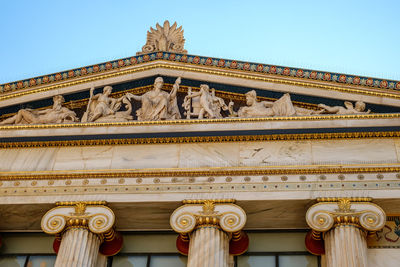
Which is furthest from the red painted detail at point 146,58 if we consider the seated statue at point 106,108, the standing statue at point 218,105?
the standing statue at point 218,105

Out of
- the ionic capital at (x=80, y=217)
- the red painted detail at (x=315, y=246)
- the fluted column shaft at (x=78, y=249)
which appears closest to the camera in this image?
the fluted column shaft at (x=78, y=249)

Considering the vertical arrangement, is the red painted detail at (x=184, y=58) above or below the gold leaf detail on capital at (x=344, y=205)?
above

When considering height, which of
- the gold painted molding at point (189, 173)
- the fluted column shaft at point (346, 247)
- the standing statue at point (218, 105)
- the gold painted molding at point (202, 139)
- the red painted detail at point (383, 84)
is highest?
the red painted detail at point (383, 84)

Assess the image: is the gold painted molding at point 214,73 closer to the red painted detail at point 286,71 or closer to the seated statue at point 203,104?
the red painted detail at point 286,71

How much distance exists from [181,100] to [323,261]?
5.52 metres

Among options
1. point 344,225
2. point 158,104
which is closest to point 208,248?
point 344,225

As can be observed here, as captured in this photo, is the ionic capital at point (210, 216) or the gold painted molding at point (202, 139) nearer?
the ionic capital at point (210, 216)

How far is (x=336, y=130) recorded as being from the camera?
17.2 m

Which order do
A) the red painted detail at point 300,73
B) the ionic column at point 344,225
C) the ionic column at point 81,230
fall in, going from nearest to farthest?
the ionic column at point 344,225
the ionic column at point 81,230
the red painted detail at point 300,73

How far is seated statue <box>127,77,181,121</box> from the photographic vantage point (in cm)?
1833

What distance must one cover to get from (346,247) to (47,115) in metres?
8.33

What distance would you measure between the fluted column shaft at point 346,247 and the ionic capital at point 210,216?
1.94 m

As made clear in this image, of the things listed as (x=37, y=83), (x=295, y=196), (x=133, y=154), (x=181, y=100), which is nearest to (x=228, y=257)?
(x=295, y=196)

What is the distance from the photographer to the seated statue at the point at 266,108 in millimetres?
18016
